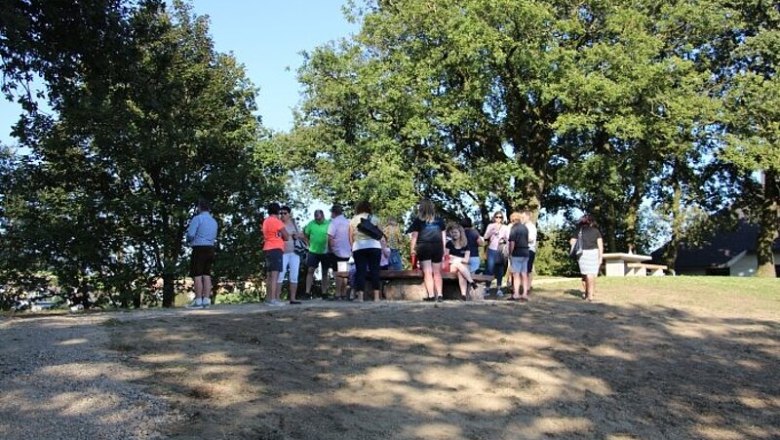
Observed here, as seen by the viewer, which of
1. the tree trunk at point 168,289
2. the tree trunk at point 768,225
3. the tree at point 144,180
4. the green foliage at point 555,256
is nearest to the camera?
the tree at point 144,180

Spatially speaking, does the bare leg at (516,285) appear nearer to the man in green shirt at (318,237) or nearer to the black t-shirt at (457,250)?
the black t-shirt at (457,250)

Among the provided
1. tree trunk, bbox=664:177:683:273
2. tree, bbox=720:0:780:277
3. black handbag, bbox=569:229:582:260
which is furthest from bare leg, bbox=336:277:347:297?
tree trunk, bbox=664:177:683:273

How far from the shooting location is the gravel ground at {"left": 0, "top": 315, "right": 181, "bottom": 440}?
16.8 feet

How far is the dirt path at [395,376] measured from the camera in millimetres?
5594

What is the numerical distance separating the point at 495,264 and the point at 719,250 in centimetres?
3768

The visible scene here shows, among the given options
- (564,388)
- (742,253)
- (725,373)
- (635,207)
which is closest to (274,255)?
(564,388)

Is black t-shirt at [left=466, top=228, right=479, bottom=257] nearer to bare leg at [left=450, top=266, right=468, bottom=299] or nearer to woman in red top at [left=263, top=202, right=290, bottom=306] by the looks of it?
bare leg at [left=450, top=266, right=468, bottom=299]

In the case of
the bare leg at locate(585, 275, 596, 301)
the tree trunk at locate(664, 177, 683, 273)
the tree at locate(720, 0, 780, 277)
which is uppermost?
the tree at locate(720, 0, 780, 277)

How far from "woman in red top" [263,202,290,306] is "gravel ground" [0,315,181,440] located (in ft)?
13.9

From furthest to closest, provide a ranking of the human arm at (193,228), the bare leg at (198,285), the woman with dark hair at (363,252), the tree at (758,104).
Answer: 1. the tree at (758,104)
2. the woman with dark hair at (363,252)
3. the bare leg at (198,285)
4. the human arm at (193,228)

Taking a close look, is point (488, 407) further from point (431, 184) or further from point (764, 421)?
point (431, 184)

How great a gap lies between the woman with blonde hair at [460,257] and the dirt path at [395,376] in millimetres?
2669

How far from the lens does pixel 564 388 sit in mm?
7039

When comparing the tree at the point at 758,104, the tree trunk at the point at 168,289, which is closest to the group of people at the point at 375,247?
the tree trunk at the point at 168,289
